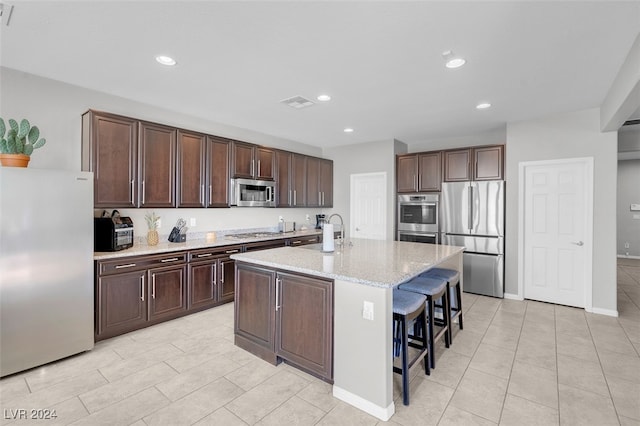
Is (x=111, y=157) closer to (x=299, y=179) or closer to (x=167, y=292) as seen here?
(x=167, y=292)

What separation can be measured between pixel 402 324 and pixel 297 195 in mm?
3846

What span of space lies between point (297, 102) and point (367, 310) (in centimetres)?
268

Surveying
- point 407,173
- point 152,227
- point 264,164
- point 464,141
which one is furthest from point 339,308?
point 464,141

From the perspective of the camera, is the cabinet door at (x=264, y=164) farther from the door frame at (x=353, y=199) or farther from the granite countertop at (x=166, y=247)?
the door frame at (x=353, y=199)

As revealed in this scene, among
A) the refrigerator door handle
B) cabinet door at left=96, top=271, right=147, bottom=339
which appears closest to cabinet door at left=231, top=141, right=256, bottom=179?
cabinet door at left=96, top=271, right=147, bottom=339

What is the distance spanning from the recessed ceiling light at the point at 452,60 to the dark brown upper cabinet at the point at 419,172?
2.56 m

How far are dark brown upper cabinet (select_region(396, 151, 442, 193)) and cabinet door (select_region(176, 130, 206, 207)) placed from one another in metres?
3.44

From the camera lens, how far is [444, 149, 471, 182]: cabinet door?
191 inches

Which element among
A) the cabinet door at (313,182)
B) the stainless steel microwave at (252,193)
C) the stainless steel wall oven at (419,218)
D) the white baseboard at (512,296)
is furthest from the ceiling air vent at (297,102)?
the white baseboard at (512,296)

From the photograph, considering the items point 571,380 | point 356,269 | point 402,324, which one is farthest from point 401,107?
point 571,380

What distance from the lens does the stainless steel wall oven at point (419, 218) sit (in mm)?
5117

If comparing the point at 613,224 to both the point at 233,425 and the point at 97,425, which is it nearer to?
the point at 233,425

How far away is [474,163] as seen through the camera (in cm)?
479

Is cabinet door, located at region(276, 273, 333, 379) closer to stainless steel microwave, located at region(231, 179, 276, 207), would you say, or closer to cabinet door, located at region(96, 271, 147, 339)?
cabinet door, located at region(96, 271, 147, 339)
